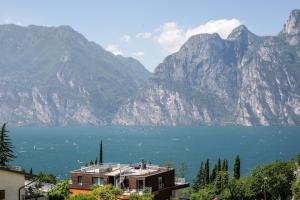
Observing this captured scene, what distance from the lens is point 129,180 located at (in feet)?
172

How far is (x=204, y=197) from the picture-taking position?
71.7m

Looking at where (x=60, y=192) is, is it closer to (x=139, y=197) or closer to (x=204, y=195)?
(x=139, y=197)

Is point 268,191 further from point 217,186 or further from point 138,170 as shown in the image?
point 138,170

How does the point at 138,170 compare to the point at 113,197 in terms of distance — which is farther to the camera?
the point at 138,170

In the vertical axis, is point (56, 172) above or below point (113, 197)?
below

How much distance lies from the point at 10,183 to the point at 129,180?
59.1 feet

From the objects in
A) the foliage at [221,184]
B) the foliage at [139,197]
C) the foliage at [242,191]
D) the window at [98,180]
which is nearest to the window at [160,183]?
the window at [98,180]

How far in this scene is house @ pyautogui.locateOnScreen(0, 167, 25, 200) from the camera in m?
35.7

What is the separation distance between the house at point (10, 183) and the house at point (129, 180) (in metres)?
15.6

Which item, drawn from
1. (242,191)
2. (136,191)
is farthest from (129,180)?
(242,191)

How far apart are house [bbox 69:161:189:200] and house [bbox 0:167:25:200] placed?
15.6 m

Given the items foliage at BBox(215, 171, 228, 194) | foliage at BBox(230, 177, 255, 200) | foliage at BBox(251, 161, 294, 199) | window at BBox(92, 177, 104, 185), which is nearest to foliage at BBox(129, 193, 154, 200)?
window at BBox(92, 177, 104, 185)

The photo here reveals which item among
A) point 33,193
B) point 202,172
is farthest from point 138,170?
point 202,172

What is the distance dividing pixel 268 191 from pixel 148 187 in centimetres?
2570
